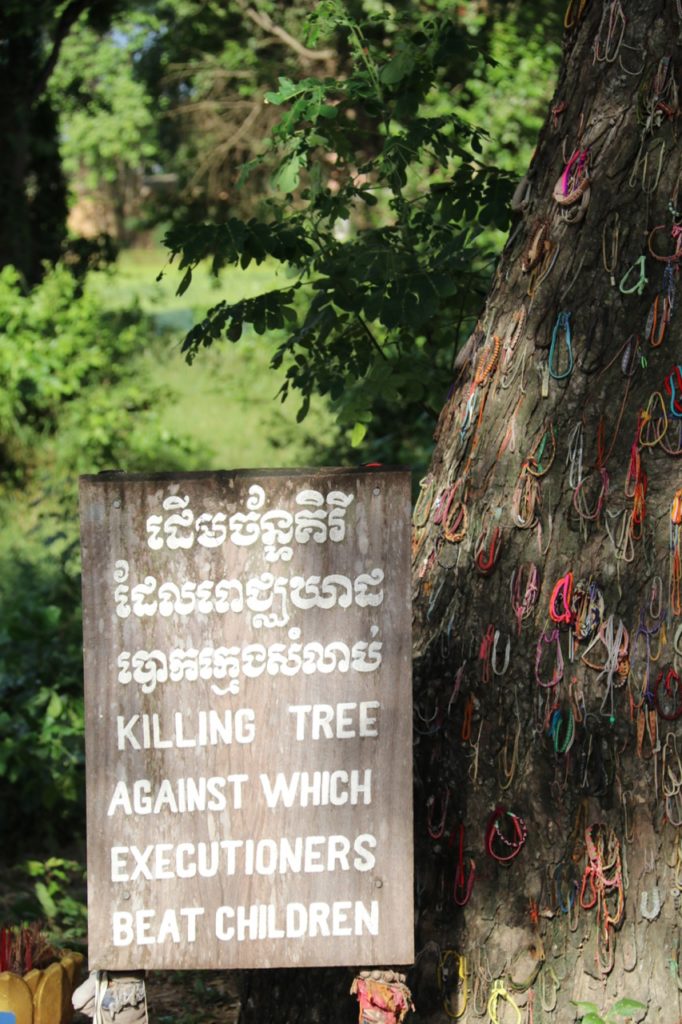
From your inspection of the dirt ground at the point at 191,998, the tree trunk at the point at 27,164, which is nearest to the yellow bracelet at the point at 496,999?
the dirt ground at the point at 191,998

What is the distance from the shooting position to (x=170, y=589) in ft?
9.46

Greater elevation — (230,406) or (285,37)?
(285,37)

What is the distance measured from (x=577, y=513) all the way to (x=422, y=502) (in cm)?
60

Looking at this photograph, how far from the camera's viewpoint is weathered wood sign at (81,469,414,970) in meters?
2.88

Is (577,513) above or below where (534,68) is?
below

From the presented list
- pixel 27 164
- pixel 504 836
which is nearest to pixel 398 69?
pixel 504 836

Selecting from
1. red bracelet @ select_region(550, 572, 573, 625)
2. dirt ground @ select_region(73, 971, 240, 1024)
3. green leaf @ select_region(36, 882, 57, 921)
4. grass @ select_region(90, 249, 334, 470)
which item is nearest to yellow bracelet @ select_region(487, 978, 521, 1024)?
red bracelet @ select_region(550, 572, 573, 625)

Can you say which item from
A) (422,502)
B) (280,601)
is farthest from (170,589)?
(422,502)

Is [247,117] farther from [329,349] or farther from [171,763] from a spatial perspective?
[171,763]

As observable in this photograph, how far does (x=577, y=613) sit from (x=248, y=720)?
84 cm

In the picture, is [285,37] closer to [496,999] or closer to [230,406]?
[230,406]

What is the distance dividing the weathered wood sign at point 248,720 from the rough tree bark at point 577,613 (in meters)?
0.43

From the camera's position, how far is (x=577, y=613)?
3.14 meters

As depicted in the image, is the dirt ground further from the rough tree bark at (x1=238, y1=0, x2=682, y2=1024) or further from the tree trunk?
the tree trunk
